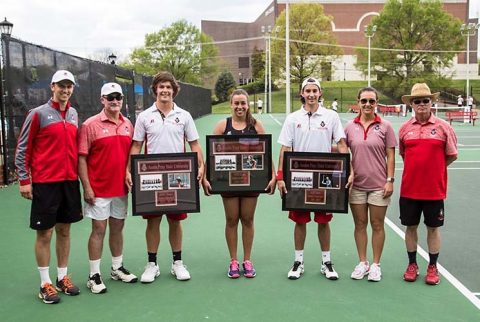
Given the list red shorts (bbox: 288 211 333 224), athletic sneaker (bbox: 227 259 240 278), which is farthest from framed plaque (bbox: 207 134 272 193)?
athletic sneaker (bbox: 227 259 240 278)

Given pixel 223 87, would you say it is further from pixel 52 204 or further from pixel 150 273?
pixel 52 204

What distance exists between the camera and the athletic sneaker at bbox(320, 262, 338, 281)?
5.30 m

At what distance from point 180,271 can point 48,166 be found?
1624mm

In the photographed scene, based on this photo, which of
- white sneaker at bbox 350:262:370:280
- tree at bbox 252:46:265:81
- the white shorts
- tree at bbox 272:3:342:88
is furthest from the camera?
tree at bbox 252:46:265:81

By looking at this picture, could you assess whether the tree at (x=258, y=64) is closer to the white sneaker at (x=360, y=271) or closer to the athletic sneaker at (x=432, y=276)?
the white sneaker at (x=360, y=271)

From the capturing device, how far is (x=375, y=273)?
5.26 m

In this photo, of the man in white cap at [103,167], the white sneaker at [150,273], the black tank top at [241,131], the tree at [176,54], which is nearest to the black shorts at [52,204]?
the man in white cap at [103,167]

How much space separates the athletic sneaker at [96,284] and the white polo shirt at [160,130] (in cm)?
127

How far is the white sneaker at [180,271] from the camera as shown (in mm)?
5312

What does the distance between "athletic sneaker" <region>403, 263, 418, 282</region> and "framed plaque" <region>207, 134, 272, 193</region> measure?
5.29 feet

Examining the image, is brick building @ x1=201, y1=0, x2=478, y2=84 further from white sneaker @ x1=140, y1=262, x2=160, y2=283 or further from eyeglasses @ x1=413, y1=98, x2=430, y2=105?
white sneaker @ x1=140, y1=262, x2=160, y2=283

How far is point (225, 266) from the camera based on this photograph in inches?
227

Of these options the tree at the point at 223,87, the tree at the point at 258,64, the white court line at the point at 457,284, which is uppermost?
the tree at the point at 258,64

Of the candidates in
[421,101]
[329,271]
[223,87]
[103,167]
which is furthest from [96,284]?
[223,87]
